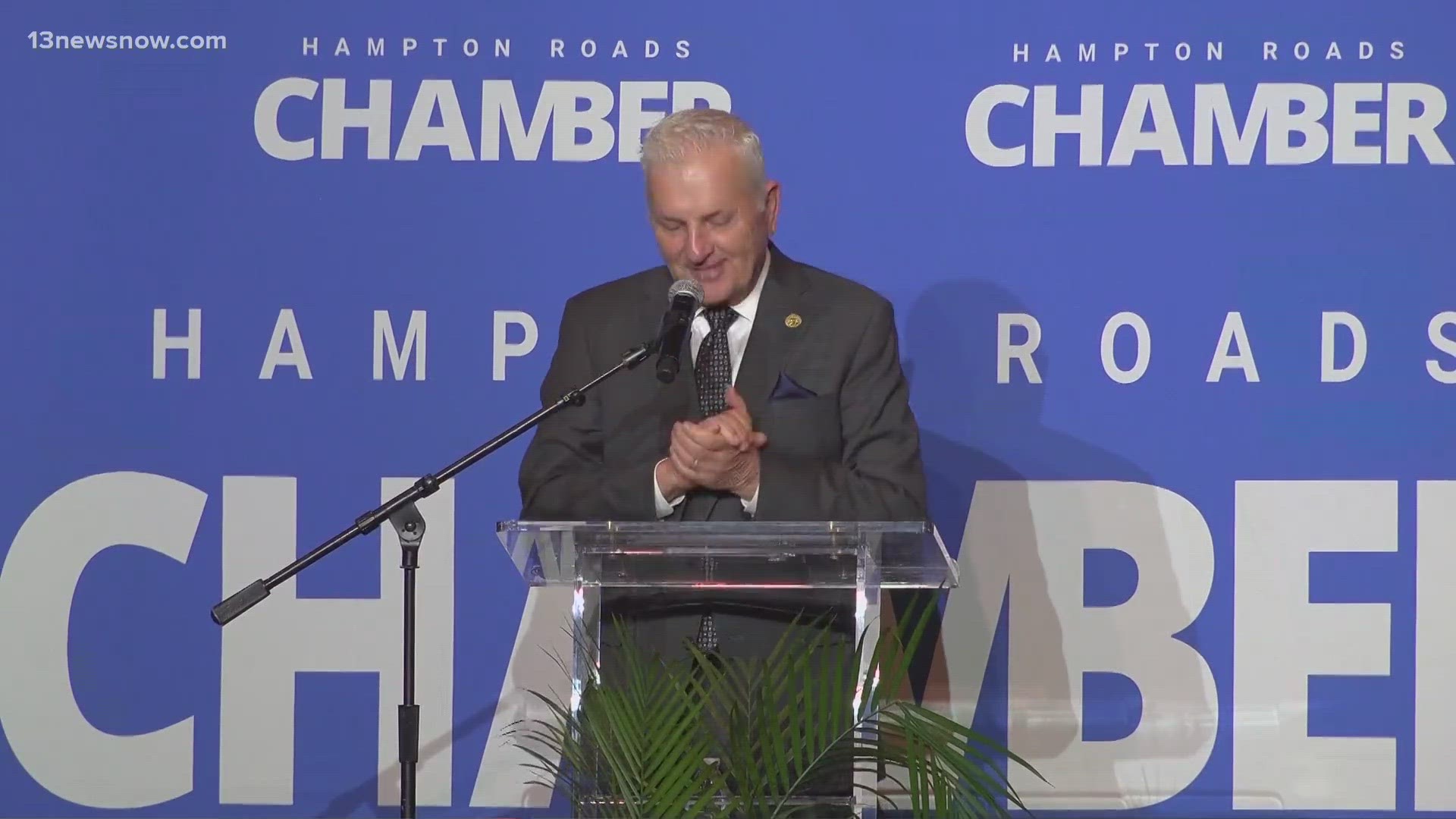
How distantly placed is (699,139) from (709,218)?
5.5 inches

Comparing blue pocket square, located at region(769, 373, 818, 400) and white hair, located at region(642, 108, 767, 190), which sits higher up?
white hair, located at region(642, 108, 767, 190)

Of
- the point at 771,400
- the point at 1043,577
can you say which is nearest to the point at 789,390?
the point at 771,400

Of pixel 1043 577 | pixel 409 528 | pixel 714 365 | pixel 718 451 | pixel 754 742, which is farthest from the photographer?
pixel 1043 577

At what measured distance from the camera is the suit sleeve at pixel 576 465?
304 centimetres

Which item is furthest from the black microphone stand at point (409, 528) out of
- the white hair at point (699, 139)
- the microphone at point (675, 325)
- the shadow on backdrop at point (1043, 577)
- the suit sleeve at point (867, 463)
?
the shadow on backdrop at point (1043, 577)

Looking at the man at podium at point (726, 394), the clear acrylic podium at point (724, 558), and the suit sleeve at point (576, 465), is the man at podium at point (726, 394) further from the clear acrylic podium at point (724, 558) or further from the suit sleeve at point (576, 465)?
the clear acrylic podium at point (724, 558)

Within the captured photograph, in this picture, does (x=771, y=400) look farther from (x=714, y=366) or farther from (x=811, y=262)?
(x=811, y=262)

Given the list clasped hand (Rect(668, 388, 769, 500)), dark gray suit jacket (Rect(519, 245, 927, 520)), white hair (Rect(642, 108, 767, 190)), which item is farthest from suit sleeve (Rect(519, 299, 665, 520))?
white hair (Rect(642, 108, 767, 190))

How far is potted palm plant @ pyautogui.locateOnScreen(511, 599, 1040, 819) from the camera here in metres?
2.42

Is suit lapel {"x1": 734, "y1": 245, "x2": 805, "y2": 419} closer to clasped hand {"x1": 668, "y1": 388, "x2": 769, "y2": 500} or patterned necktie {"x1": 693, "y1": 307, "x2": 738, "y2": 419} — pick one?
patterned necktie {"x1": 693, "y1": 307, "x2": 738, "y2": 419}

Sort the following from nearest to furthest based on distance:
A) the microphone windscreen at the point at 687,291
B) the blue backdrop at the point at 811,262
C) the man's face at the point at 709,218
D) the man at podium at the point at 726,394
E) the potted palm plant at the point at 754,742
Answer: the potted palm plant at the point at 754,742 → the microphone windscreen at the point at 687,291 → the man at podium at the point at 726,394 → the man's face at the point at 709,218 → the blue backdrop at the point at 811,262

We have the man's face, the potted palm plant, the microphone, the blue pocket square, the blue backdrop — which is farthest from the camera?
the blue backdrop

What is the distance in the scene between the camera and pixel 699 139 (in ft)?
10.3

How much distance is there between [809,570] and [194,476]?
2.21 m
